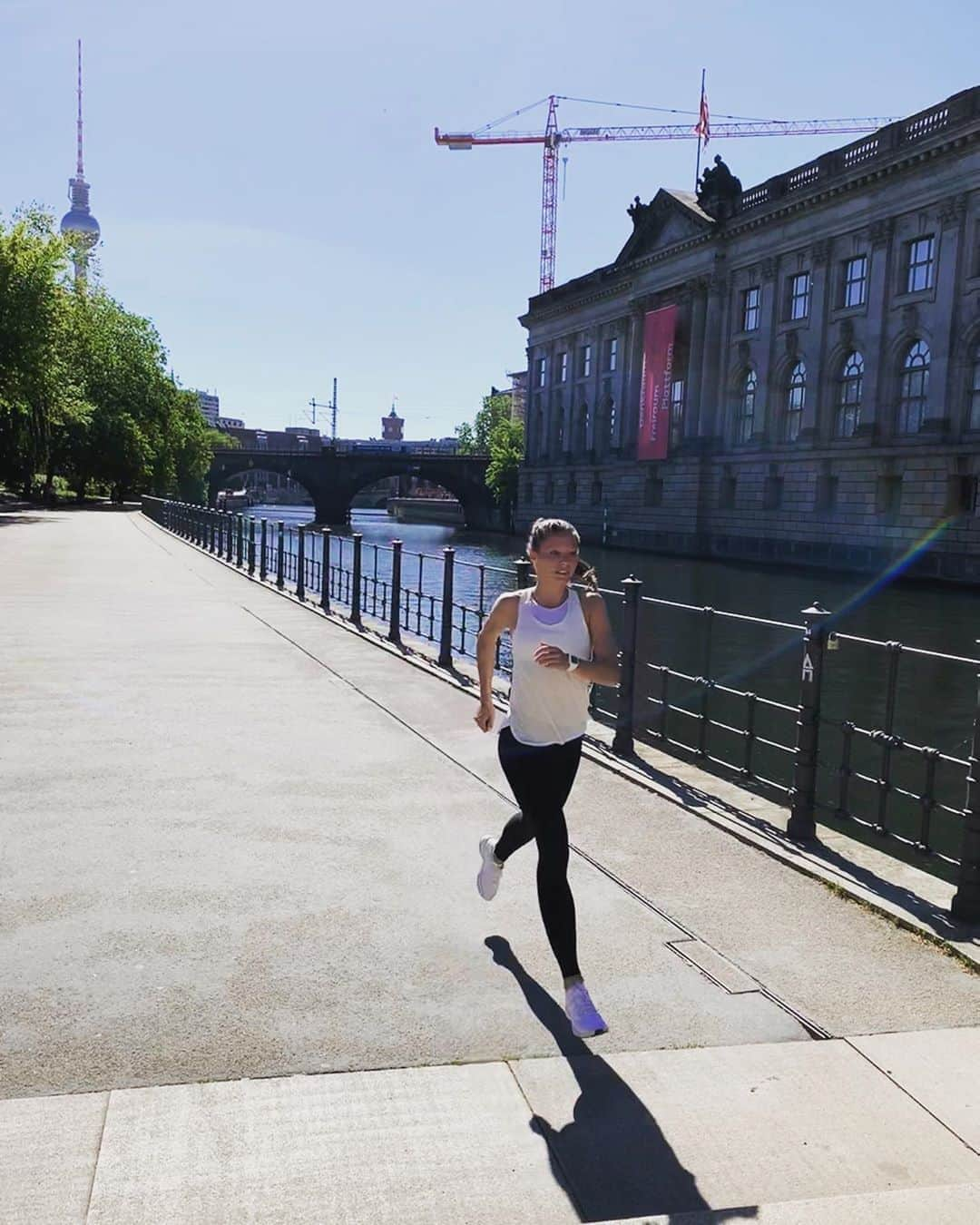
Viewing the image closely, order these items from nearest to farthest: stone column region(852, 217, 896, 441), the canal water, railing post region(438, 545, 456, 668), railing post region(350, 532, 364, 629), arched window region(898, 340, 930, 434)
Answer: the canal water < railing post region(438, 545, 456, 668) < railing post region(350, 532, 364, 629) < arched window region(898, 340, 930, 434) < stone column region(852, 217, 896, 441)

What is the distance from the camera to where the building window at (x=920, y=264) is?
4688 cm

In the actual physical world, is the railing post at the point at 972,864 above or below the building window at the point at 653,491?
below

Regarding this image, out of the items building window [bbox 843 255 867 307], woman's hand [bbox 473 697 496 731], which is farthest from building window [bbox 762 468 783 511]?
woman's hand [bbox 473 697 496 731]

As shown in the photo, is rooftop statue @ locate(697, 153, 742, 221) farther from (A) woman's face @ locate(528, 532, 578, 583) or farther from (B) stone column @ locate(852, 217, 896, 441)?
(A) woman's face @ locate(528, 532, 578, 583)

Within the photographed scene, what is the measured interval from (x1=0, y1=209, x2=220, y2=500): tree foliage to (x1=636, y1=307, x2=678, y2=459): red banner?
105ft

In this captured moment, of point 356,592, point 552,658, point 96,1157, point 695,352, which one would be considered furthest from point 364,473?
point 96,1157

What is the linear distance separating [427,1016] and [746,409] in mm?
59931

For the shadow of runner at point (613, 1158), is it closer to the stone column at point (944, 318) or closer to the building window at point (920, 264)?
the stone column at point (944, 318)

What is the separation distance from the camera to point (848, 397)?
2076 inches

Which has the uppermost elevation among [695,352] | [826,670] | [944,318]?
[695,352]

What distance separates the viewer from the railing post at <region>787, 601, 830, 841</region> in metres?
6.28

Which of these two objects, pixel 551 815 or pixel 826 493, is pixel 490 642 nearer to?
pixel 551 815

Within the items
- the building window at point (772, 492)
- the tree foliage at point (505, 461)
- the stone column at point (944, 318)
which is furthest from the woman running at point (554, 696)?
the tree foliage at point (505, 461)

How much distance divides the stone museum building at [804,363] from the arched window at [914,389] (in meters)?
0.11
